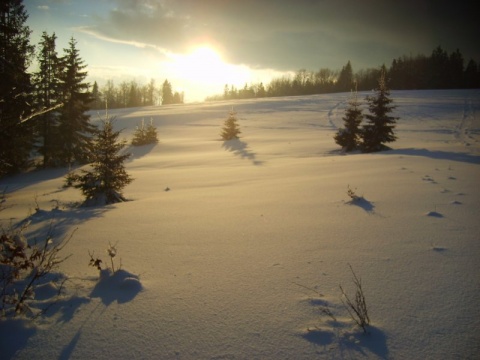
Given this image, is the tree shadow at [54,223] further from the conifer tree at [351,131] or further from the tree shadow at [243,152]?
the conifer tree at [351,131]

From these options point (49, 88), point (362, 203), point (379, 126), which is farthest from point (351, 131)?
point (49, 88)

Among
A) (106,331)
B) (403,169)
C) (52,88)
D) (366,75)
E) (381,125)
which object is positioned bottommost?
(106,331)

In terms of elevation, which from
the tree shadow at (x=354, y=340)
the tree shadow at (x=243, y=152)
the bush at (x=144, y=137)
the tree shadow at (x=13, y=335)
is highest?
the bush at (x=144, y=137)

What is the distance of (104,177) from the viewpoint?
736 centimetres

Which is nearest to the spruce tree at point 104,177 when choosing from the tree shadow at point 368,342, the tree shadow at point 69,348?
the tree shadow at point 69,348

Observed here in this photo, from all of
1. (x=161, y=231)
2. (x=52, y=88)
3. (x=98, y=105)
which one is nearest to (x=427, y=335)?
(x=161, y=231)

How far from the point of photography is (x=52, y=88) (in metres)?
20.2

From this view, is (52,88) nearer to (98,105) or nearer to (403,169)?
(403,169)

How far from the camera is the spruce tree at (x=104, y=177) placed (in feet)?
23.8

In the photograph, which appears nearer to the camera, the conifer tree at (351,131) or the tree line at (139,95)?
the conifer tree at (351,131)

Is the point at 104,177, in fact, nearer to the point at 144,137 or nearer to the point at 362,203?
the point at 362,203

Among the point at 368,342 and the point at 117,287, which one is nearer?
the point at 368,342

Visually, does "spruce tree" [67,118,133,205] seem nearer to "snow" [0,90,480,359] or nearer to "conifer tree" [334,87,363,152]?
"snow" [0,90,480,359]

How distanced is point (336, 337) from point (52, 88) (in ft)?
82.2
